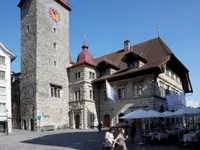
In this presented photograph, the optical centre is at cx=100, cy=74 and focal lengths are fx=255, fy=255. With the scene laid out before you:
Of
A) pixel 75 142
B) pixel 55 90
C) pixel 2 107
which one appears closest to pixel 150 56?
pixel 55 90

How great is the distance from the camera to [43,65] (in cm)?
3247

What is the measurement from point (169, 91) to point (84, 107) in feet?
36.3

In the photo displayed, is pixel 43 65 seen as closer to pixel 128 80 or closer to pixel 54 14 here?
pixel 54 14

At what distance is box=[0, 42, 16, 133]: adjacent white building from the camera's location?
97.3 feet

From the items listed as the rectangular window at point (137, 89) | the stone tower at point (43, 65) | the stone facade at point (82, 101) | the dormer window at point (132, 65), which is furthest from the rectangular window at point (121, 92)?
the stone tower at point (43, 65)

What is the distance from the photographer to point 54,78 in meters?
33.6

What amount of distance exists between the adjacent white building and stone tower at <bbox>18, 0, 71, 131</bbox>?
2374 mm

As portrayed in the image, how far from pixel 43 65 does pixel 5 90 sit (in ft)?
18.0

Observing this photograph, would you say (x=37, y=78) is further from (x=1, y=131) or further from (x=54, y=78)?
(x=1, y=131)

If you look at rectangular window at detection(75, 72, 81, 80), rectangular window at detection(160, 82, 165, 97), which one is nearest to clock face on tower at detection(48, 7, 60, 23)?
rectangular window at detection(75, 72, 81, 80)

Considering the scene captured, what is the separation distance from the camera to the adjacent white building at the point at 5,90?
2966 cm

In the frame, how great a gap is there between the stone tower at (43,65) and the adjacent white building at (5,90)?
2.37m

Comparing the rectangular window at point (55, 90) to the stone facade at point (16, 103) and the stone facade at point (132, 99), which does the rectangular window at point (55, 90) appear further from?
the stone facade at point (16, 103)

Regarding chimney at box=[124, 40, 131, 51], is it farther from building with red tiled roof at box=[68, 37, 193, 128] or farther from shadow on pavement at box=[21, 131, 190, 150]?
shadow on pavement at box=[21, 131, 190, 150]
